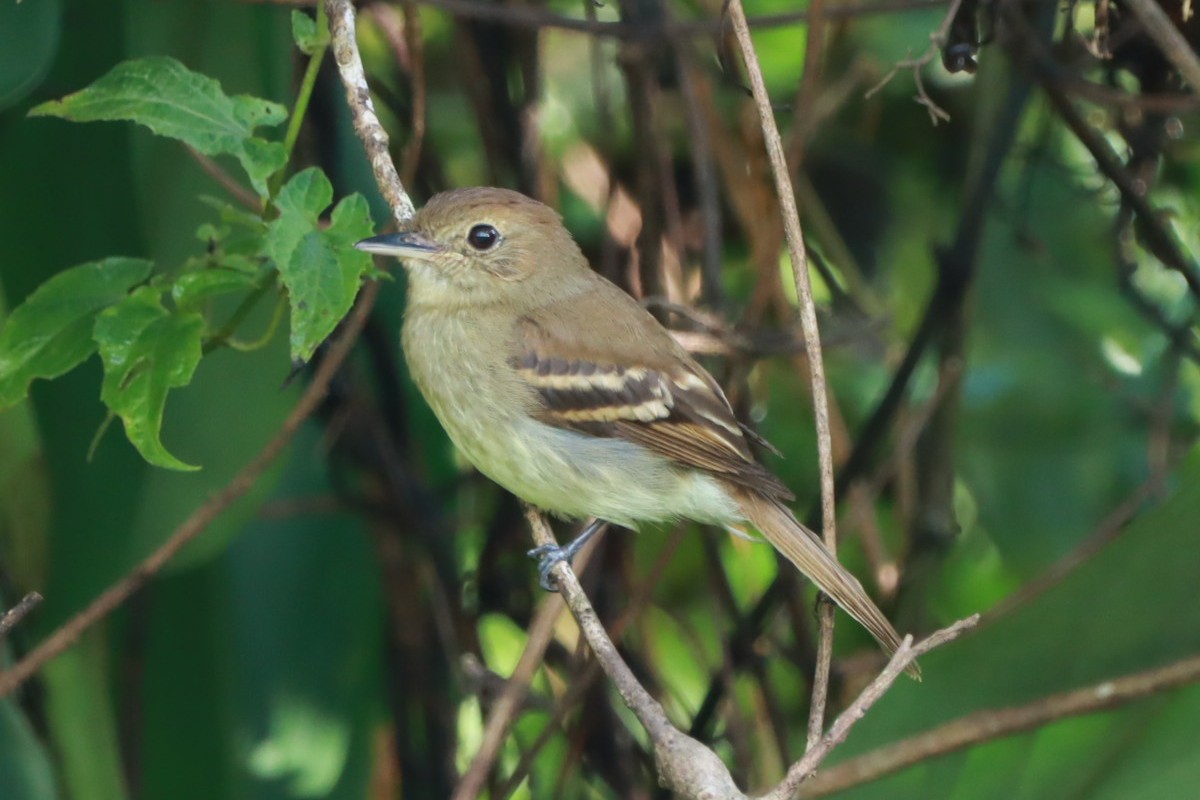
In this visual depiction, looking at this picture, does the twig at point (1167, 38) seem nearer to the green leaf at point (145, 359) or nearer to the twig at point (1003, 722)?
the twig at point (1003, 722)

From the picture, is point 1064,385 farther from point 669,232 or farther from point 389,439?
point 389,439

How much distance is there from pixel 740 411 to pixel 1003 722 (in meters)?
1.42

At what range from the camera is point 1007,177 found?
5.22 m

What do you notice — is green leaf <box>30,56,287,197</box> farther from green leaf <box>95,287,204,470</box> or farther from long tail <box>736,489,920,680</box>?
long tail <box>736,489,920,680</box>

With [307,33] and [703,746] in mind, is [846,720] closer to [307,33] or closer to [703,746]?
[703,746]

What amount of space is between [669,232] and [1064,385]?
143 cm

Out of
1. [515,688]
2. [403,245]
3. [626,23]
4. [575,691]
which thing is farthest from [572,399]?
[626,23]

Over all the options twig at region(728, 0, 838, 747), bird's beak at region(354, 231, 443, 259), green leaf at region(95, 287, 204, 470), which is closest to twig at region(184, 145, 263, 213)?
bird's beak at region(354, 231, 443, 259)

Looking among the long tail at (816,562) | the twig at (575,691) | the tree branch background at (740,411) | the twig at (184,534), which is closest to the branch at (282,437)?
the twig at (184,534)

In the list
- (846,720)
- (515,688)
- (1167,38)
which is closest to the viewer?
(846,720)

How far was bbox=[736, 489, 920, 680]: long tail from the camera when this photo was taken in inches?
123

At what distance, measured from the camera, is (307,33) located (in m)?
2.75

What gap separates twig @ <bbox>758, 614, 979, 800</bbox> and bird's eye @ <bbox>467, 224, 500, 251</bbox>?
5.77 ft

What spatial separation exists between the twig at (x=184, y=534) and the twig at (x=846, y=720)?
1.38 m
